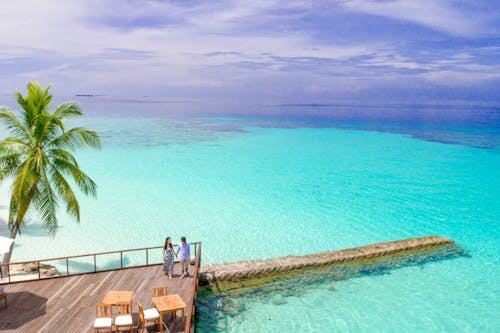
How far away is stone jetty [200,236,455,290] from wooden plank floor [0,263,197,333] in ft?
5.60

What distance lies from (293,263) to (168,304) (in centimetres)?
776

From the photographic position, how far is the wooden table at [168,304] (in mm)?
10828

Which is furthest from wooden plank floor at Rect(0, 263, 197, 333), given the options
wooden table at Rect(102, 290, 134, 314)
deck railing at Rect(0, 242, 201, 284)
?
deck railing at Rect(0, 242, 201, 284)

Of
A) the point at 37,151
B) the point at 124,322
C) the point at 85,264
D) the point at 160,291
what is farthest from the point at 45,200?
the point at 124,322

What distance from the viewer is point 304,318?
14.0m

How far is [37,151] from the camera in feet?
45.4

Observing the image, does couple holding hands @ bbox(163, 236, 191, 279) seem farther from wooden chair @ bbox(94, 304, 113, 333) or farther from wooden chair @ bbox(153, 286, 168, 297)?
wooden chair @ bbox(94, 304, 113, 333)

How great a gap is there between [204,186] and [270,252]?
15.1 meters

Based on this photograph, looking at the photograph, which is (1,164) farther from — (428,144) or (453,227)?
(428,144)

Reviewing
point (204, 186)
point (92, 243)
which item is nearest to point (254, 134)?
point (204, 186)

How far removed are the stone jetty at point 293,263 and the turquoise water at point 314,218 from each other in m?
1.24

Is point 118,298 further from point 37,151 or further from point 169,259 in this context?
point 37,151

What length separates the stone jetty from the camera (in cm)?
1606

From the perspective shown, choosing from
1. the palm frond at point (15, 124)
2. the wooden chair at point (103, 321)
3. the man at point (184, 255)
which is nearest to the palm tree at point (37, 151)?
the palm frond at point (15, 124)
